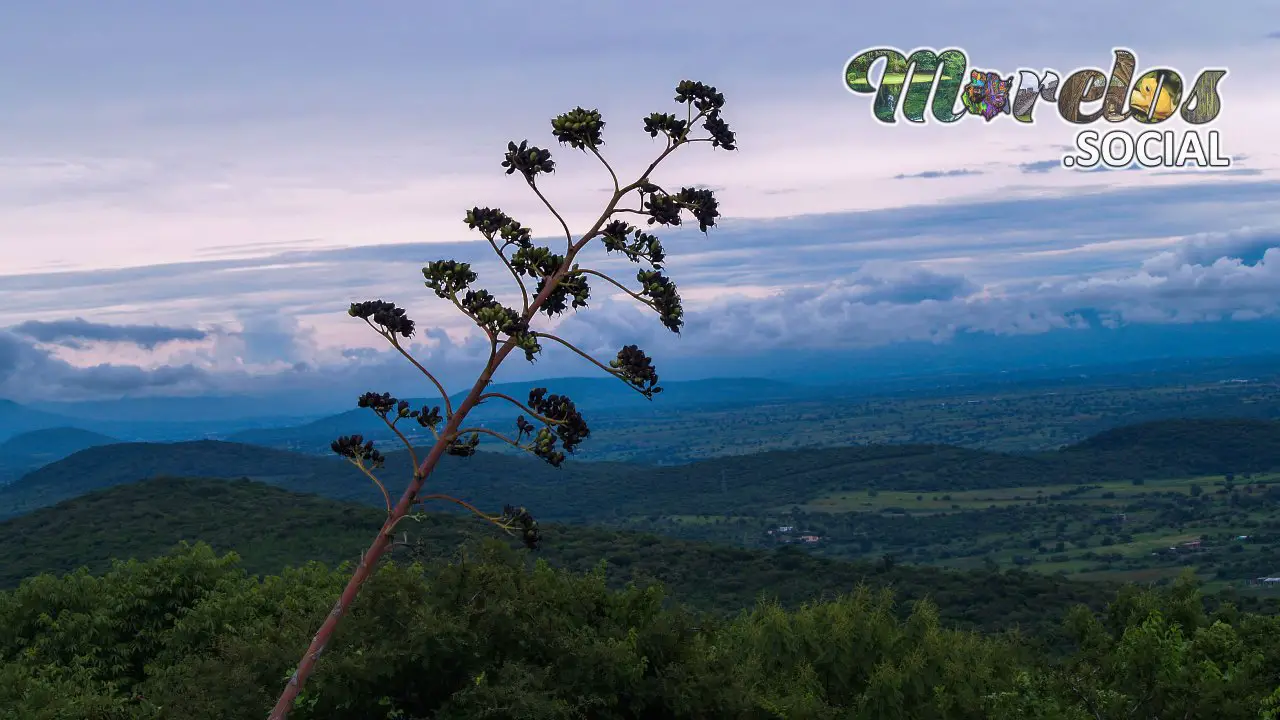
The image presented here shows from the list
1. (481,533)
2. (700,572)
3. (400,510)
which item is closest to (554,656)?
(400,510)

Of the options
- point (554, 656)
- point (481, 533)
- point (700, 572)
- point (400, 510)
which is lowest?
point (700, 572)

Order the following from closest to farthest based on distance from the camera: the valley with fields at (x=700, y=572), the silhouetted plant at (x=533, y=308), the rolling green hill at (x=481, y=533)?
the silhouetted plant at (x=533, y=308), the valley with fields at (x=700, y=572), the rolling green hill at (x=481, y=533)

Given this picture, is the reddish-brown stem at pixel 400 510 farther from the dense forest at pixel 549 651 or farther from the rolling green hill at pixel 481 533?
the rolling green hill at pixel 481 533

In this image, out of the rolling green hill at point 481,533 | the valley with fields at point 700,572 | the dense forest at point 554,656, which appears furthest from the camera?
the rolling green hill at point 481,533

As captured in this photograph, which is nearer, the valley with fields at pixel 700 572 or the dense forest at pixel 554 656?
the dense forest at pixel 554 656

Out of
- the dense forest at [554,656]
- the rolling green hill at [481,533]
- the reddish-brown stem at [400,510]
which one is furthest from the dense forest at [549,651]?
the rolling green hill at [481,533]

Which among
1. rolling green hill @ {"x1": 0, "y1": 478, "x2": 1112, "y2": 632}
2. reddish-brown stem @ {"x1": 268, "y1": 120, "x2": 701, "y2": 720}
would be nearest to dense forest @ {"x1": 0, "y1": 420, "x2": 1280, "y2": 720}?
reddish-brown stem @ {"x1": 268, "y1": 120, "x2": 701, "y2": 720}

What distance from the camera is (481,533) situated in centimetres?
7706

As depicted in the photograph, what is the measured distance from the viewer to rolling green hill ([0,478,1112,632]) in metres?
86.0

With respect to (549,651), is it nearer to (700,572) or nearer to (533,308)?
(533,308)

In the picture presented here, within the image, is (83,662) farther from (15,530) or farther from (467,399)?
(15,530)

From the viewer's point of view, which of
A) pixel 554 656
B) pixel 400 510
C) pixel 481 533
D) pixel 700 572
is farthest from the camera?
pixel 700 572

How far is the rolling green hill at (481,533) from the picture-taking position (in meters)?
86.0

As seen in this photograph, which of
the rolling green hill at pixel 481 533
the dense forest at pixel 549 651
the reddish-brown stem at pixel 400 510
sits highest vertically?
the reddish-brown stem at pixel 400 510
